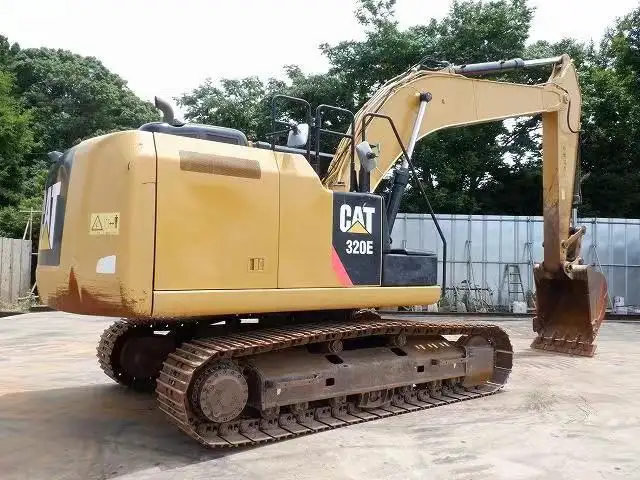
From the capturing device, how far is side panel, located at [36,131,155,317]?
4.57m

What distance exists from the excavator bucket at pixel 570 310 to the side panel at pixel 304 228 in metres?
5.43

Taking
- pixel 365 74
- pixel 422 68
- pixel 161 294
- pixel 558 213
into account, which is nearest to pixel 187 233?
pixel 161 294

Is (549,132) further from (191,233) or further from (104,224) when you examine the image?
(104,224)

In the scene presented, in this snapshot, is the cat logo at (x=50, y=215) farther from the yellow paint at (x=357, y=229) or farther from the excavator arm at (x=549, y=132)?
the excavator arm at (x=549, y=132)

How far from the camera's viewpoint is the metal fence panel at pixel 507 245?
1964cm

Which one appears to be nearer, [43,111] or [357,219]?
[357,219]

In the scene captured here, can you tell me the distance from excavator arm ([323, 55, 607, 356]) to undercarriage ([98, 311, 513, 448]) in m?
2.47

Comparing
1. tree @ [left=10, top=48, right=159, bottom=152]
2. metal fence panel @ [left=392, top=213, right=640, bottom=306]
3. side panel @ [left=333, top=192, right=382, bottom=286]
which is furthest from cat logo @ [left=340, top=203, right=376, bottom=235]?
tree @ [left=10, top=48, right=159, bottom=152]

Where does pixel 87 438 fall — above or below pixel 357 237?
below

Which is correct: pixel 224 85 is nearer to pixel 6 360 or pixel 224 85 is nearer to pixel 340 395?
pixel 6 360

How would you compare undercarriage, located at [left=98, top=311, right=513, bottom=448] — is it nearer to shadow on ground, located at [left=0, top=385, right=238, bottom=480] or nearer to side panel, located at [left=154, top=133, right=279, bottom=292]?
shadow on ground, located at [left=0, top=385, right=238, bottom=480]

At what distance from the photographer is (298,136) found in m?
6.11

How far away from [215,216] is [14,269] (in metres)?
15.9

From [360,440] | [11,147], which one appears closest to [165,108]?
[360,440]
